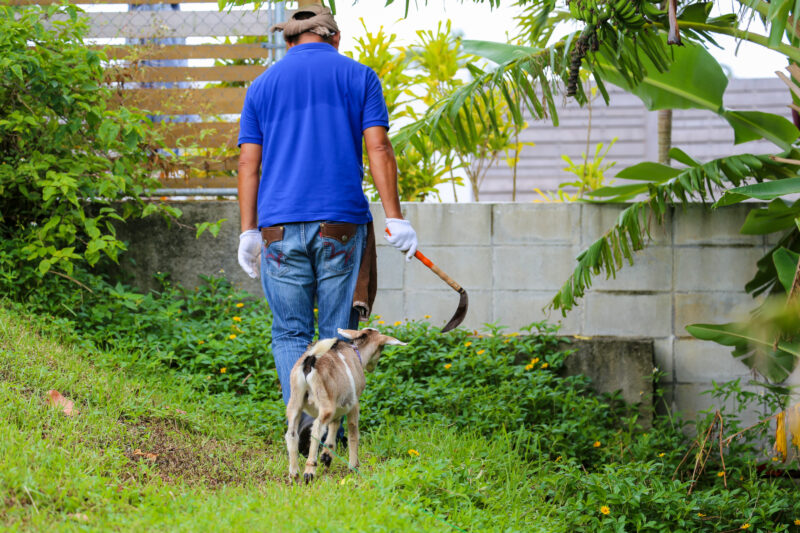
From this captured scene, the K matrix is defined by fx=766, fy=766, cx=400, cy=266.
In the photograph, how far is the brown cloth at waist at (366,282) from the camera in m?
3.68

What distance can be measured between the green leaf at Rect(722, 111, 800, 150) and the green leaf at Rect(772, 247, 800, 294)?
1.03 metres

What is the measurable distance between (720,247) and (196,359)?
4046 mm

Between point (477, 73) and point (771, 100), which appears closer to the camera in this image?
point (477, 73)

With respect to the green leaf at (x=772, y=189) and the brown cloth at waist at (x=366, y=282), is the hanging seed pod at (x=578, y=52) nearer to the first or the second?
the green leaf at (x=772, y=189)

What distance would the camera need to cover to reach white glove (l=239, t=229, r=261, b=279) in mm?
3912

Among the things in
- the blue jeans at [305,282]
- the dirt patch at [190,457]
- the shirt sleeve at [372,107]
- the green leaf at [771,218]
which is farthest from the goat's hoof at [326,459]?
the green leaf at [771,218]

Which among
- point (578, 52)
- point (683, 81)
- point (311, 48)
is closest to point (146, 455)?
point (311, 48)

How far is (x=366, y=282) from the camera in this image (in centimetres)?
372

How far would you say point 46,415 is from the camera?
3.75 meters

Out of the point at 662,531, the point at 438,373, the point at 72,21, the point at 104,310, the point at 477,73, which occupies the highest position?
the point at 72,21

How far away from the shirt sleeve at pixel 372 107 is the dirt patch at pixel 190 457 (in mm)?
1740

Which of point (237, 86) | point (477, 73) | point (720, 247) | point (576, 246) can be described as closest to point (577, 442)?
point (576, 246)

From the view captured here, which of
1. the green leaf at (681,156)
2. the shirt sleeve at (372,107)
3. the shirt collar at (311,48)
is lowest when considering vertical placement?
the green leaf at (681,156)

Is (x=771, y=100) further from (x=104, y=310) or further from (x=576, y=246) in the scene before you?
(x=104, y=310)
